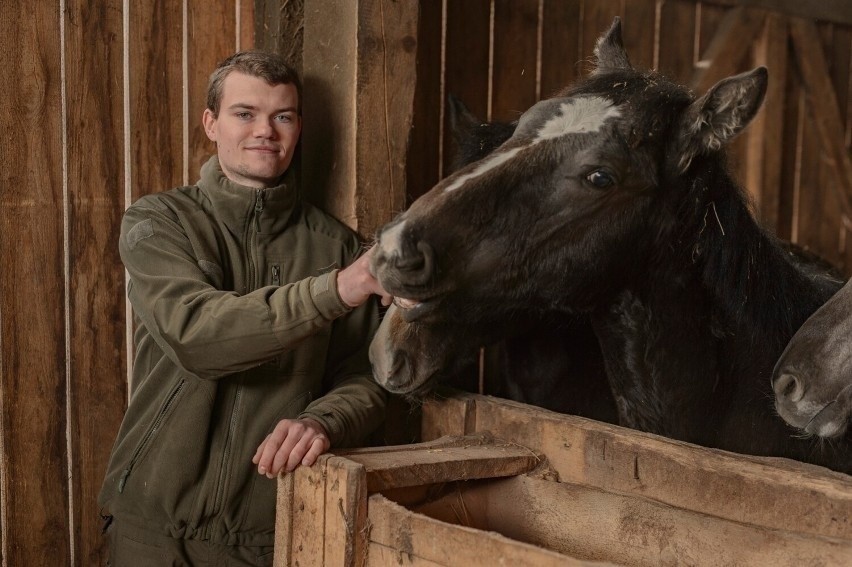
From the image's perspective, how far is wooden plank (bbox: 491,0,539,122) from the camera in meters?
4.12

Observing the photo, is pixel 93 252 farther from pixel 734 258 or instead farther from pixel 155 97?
pixel 734 258

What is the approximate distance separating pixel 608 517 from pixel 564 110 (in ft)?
3.24

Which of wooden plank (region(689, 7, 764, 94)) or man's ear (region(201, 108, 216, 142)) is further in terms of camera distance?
wooden plank (region(689, 7, 764, 94))

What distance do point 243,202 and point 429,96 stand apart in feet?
4.71

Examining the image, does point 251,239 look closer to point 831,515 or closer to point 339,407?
point 339,407

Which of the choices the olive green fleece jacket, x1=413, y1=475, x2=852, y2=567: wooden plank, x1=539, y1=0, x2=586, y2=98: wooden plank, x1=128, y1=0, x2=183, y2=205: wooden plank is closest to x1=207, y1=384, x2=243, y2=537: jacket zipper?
the olive green fleece jacket

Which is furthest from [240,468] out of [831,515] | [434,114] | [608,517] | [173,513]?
[434,114]

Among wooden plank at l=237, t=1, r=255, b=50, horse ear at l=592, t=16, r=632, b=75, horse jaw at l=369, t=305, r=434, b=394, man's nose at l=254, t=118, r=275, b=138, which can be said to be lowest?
horse jaw at l=369, t=305, r=434, b=394

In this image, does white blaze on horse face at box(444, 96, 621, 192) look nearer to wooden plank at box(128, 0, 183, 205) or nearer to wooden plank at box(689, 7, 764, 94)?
wooden plank at box(128, 0, 183, 205)

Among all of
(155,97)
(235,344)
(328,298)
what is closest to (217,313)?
(235,344)

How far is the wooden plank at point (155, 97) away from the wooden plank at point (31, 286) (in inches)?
9.4

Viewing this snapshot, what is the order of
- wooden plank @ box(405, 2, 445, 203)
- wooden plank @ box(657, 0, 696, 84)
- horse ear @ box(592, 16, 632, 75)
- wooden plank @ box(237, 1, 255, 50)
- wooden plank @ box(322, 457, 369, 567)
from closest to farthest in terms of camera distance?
wooden plank @ box(322, 457, 369, 567)
horse ear @ box(592, 16, 632, 75)
wooden plank @ box(237, 1, 255, 50)
wooden plank @ box(405, 2, 445, 203)
wooden plank @ box(657, 0, 696, 84)

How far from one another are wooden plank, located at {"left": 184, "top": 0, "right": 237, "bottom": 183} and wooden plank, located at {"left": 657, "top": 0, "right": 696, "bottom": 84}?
2.43m

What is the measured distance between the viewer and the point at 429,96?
3.79 m
